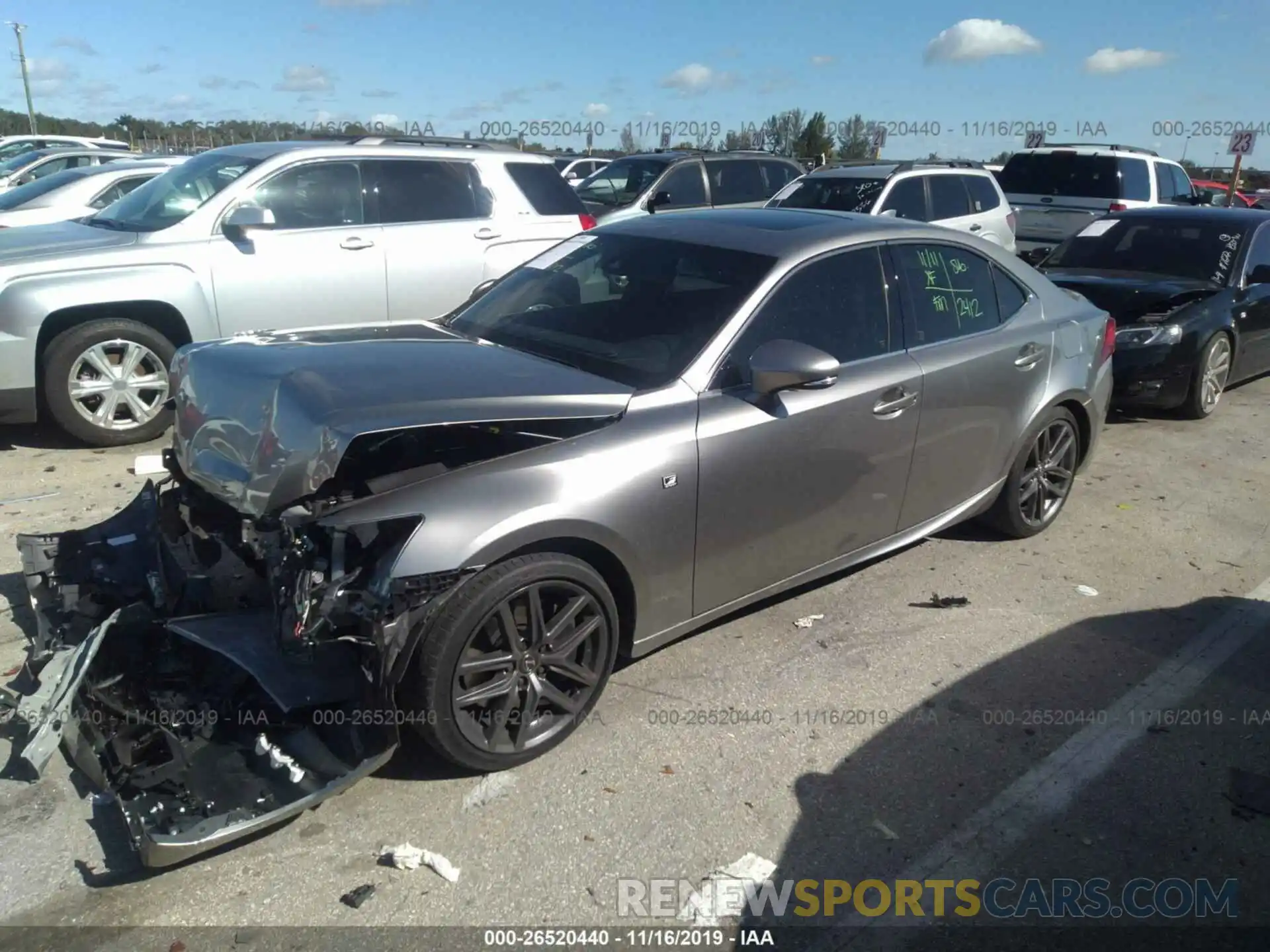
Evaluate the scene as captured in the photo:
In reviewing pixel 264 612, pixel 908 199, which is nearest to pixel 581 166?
pixel 908 199

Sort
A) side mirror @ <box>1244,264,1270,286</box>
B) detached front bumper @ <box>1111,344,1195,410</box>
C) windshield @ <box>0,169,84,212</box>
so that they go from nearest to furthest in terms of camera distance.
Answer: detached front bumper @ <box>1111,344,1195,410</box>
side mirror @ <box>1244,264,1270,286</box>
windshield @ <box>0,169,84,212</box>

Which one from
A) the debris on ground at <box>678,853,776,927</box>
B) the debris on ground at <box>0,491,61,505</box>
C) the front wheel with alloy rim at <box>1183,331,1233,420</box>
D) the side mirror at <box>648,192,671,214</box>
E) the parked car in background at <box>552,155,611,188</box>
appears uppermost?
the parked car in background at <box>552,155,611,188</box>

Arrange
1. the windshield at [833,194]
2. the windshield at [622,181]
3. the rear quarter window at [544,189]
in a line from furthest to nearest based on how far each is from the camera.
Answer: the windshield at [622,181] → the windshield at [833,194] → the rear quarter window at [544,189]

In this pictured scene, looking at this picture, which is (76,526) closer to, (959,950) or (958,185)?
(959,950)

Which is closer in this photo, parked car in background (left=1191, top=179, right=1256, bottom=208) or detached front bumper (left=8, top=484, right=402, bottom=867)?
detached front bumper (left=8, top=484, right=402, bottom=867)

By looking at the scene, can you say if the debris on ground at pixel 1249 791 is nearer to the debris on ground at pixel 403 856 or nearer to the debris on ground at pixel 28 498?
the debris on ground at pixel 403 856

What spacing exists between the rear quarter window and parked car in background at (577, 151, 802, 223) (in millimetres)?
3891

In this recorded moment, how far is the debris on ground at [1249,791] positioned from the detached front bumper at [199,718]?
9.08ft

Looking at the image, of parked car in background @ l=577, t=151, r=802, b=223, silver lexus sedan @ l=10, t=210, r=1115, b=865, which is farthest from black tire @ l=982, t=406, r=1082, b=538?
parked car in background @ l=577, t=151, r=802, b=223

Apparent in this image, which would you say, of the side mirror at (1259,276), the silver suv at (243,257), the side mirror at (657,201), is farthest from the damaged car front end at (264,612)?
the side mirror at (657,201)

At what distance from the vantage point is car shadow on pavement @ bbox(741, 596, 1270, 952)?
2691 mm

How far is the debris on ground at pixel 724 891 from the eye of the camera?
2693mm

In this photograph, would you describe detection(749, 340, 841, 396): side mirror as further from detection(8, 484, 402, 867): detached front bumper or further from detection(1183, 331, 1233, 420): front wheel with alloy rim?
detection(1183, 331, 1233, 420): front wheel with alloy rim

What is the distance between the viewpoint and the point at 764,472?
3650mm
